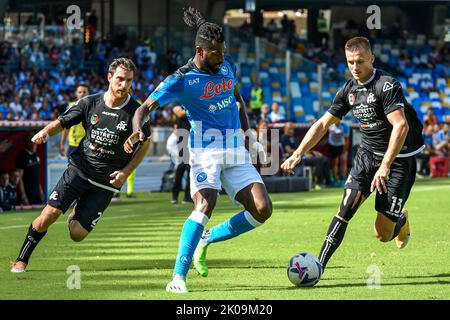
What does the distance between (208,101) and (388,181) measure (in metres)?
2.17

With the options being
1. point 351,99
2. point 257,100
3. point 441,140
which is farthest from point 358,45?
point 441,140

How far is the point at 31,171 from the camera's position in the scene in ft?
74.1

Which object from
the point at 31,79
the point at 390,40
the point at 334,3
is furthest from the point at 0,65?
the point at 390,40

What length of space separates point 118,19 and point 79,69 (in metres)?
5.57

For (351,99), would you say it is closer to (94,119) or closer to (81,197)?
(94,119)

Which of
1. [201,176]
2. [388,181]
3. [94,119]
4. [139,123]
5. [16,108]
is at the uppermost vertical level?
[139,123]

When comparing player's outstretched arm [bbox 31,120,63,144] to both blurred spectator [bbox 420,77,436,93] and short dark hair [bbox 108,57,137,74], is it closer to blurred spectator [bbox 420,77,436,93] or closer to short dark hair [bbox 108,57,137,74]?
short dark hair [bbox 108,57,137,74]

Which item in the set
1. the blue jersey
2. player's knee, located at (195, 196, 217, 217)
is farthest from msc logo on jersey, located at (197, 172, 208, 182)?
the blue jersey

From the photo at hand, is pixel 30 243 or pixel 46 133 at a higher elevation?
pixel 46 133

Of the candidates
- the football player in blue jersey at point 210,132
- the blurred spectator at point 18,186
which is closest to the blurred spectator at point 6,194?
the blurred spectator at point 18,186

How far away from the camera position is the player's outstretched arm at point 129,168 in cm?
1133

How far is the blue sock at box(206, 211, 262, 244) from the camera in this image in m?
10.9
